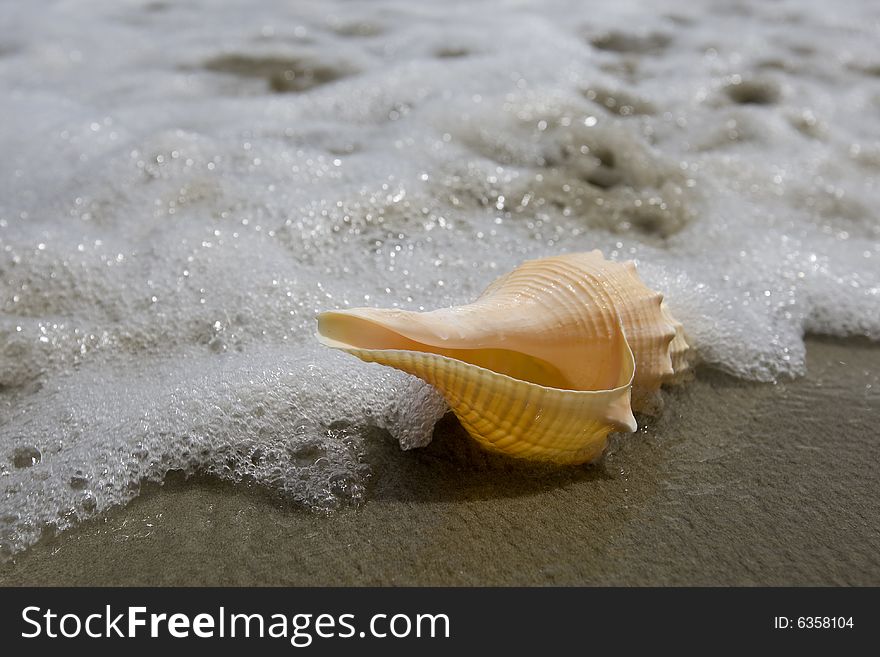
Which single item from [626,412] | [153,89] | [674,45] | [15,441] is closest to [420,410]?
[626,412]

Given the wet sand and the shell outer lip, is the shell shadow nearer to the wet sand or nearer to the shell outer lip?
the wet sand

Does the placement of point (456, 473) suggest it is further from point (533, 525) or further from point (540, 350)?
point (540, 350)

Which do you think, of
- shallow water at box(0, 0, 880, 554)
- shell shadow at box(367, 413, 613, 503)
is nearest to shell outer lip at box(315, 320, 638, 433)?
shell shadow at box(367, 413, 613, 503)

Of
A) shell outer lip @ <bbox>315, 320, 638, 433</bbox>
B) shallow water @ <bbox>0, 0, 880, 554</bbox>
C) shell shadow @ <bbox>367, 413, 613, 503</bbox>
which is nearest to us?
shell outer lip @ <bbox>315, 320, 638, 433</bbox>

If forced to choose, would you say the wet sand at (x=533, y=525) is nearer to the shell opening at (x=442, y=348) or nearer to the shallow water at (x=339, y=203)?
the shallow water at (x=339, y=203)

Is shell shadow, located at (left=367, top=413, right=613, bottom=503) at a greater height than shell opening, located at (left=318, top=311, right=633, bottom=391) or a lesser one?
lesser

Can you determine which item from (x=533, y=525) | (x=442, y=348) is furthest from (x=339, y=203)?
(x=533, y=525)

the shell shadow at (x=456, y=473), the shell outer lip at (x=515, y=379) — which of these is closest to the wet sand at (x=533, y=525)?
the shell shadow at (x=456, y=473)
